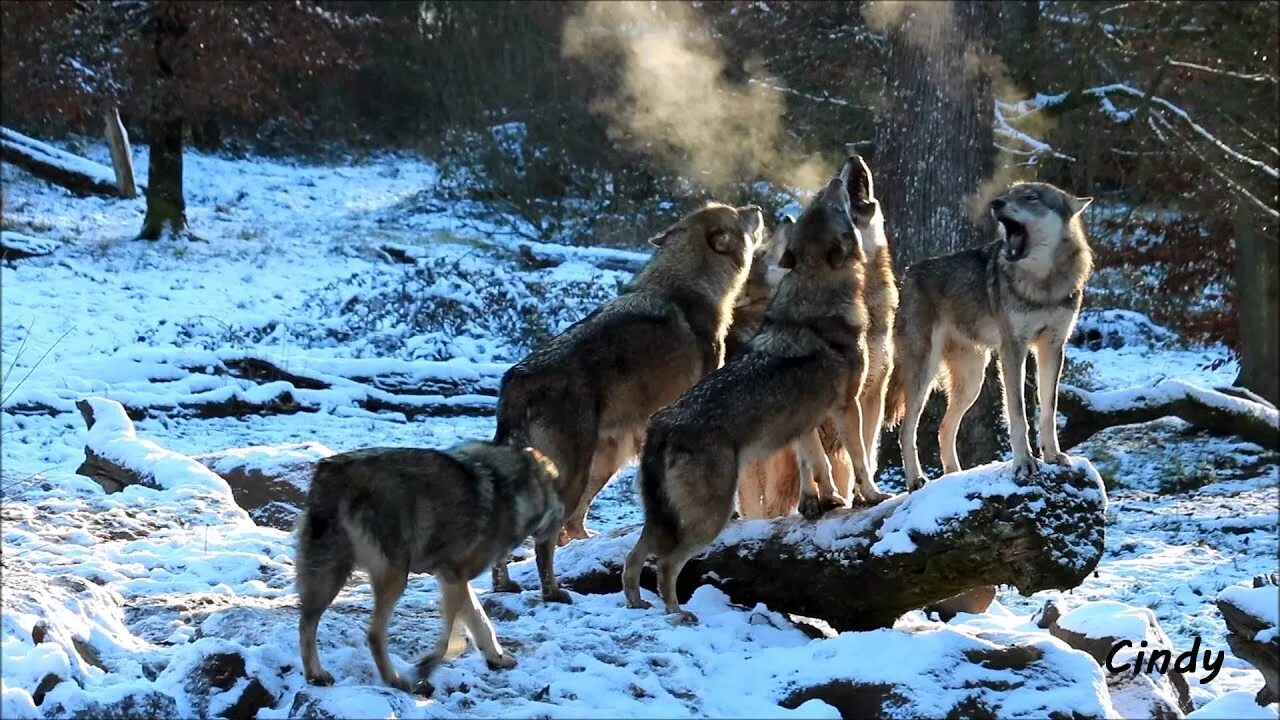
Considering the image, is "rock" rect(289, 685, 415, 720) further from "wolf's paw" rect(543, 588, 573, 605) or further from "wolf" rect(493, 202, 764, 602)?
"wolf's paw" rect(543, 588, 573, 605)

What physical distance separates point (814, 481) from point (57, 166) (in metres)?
18.5

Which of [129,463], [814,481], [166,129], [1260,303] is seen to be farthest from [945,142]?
[166,129]

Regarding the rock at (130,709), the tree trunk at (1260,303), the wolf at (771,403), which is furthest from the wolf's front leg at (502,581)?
the tree trunk at (1260,303)

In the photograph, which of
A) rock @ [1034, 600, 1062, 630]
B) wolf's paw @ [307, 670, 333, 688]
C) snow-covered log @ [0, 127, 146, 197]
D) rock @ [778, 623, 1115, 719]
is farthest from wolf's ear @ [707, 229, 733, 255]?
snow-covered log @ [0, 127, 146, 197]

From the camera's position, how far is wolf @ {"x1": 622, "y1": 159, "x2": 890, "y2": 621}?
19.7ft

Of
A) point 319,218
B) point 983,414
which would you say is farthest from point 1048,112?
point 319,218

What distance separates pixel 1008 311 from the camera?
6.45m

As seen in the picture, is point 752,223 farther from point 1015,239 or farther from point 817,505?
point 817,505

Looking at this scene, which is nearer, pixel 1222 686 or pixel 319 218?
pixel 1222 686

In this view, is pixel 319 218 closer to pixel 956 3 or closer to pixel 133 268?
pixel 133 268

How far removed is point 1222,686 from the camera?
7191mm

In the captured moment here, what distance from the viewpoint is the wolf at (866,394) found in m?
6.97

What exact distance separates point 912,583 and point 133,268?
14.1 m

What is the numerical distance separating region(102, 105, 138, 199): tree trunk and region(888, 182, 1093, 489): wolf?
1766 cm
